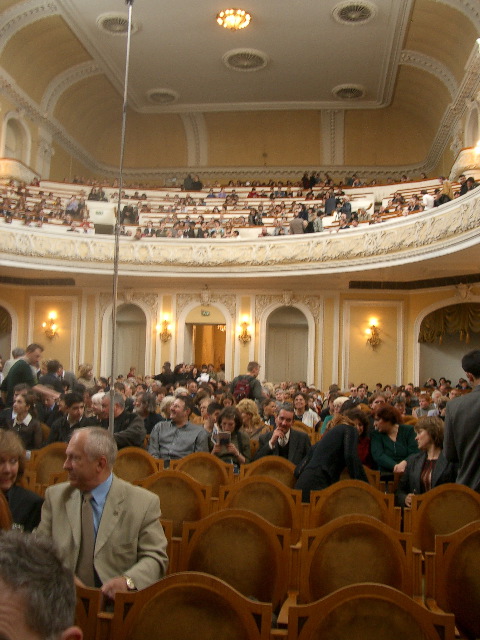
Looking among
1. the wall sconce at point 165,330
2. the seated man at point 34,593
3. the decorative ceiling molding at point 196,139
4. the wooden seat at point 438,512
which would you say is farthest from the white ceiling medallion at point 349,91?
the seated man at point 34,593

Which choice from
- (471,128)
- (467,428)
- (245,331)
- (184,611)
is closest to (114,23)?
(245,331)

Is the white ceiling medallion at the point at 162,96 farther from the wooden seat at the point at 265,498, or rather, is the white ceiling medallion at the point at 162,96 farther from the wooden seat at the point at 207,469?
the wooden seat at the point at 265,498

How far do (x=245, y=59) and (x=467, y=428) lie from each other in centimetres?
1918

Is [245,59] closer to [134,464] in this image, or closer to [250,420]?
[250,420]

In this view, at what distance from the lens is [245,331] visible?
19.0 metres

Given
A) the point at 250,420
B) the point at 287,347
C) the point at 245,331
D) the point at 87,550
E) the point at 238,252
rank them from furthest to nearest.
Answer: the point at 287,347 < the point at 245,331 < the point at 238,252 < the point at 250,420 < the point at 87,550

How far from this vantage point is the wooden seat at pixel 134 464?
5387 millimetres

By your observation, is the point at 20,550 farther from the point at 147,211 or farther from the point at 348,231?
the point at 147,211

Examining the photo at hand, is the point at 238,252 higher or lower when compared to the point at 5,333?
higher

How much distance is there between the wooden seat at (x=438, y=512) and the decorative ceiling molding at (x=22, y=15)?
17.8 meters

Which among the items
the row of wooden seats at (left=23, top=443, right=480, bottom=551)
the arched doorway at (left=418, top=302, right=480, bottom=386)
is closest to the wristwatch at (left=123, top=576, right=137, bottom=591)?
the row of wooden seats at (left=23, top=443, right=480, bottom=551)

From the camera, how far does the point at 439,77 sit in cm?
1981

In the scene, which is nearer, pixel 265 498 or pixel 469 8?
pixel 265 498

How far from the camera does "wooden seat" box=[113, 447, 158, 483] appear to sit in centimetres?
539
